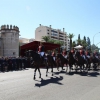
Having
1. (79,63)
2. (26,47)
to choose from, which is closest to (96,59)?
(79,63)

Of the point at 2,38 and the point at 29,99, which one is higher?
the point at 2,38

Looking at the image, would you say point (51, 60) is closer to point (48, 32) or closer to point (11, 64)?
point (11, 64)

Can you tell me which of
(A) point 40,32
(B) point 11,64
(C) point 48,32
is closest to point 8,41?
(B) point 11,64

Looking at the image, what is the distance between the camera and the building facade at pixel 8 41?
4841 centimetres

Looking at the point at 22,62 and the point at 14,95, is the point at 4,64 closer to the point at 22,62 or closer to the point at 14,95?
the point at 22,62

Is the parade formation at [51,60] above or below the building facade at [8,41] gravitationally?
below

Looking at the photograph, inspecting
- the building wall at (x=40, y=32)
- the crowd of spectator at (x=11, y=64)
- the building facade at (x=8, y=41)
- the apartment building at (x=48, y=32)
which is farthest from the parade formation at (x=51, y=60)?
the apartment building at (x=48, y=32)

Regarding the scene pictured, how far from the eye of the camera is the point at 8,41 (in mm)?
48781

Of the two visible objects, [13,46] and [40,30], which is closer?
[13,46]

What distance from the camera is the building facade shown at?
48406 millimetres

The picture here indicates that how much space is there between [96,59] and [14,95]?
16.5 meters

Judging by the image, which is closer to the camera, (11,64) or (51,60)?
(51,60)

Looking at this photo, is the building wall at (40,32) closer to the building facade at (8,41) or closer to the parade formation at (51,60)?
the building facade at (8,41)

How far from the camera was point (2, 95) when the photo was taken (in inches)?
313
